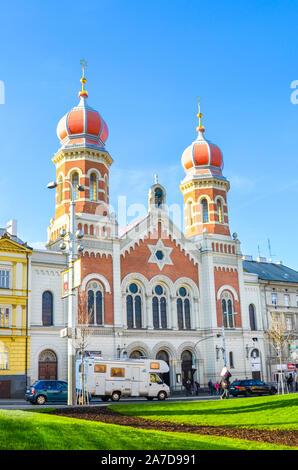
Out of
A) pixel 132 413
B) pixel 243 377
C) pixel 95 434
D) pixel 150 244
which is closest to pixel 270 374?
pixel 243 377

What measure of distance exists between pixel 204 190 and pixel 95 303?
19.2 m

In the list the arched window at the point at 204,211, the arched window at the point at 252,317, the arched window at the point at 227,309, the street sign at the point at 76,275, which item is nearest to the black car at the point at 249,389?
the arched window at the point at 227,309

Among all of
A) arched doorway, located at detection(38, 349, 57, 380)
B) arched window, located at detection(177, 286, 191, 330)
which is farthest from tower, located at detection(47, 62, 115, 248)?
arched doorway, located at detection(38, 349, 57, 380)

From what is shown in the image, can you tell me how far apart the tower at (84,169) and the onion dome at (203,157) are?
10.8 metres

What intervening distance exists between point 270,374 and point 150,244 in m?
19.5

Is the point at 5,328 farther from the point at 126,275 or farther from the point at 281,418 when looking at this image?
the point at 281,418

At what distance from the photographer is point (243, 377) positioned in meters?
51.8

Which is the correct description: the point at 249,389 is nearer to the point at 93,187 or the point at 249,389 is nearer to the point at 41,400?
the point at 41,400

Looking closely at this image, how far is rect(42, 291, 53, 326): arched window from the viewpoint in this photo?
4312cm

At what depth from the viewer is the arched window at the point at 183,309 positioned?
5094 centimetres

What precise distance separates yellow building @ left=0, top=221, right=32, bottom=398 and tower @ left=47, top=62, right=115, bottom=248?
680 cm

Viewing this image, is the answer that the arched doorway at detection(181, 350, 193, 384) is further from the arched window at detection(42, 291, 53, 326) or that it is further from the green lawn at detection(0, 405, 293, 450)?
the green lawn at detection(0, 405, 293, 450)
